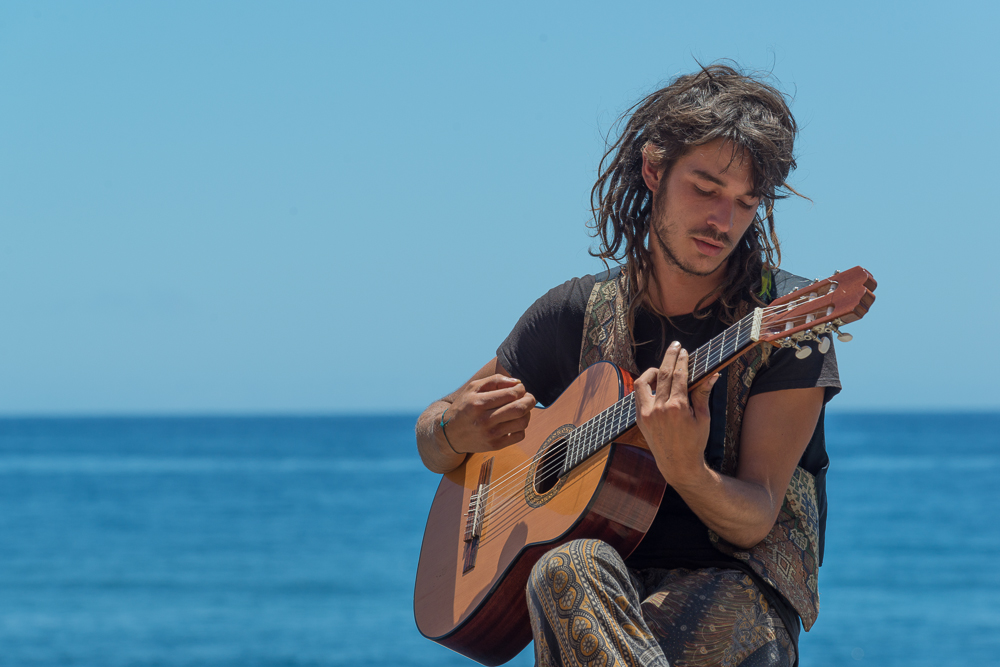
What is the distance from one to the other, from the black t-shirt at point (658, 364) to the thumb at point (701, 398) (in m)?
0.27

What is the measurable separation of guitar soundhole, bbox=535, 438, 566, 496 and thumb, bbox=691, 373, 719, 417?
49cm

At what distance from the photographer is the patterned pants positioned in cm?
199

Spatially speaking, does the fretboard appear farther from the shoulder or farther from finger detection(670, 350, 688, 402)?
the shoulder

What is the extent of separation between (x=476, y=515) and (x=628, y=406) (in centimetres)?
71

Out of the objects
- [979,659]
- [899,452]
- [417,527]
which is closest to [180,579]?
[417,527]

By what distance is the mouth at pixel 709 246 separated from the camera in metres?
2.51

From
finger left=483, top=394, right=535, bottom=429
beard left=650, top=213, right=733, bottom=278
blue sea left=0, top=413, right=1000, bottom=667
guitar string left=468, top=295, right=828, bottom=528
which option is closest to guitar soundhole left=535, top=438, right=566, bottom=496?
guitar string left=468, top=295, right=828, bottom=528

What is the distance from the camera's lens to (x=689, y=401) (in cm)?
221

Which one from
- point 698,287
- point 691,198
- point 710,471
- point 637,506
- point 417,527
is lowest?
point 417,527

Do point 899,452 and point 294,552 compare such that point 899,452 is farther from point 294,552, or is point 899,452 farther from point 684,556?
point 684,556

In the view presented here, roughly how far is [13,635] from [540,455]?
14.9m

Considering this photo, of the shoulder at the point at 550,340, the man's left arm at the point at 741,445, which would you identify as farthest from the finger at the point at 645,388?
the shoulder at the point at 550,340

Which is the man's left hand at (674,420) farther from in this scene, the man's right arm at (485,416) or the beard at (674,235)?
the man's right arm at (485,416)

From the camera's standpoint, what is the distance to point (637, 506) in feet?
7.60
